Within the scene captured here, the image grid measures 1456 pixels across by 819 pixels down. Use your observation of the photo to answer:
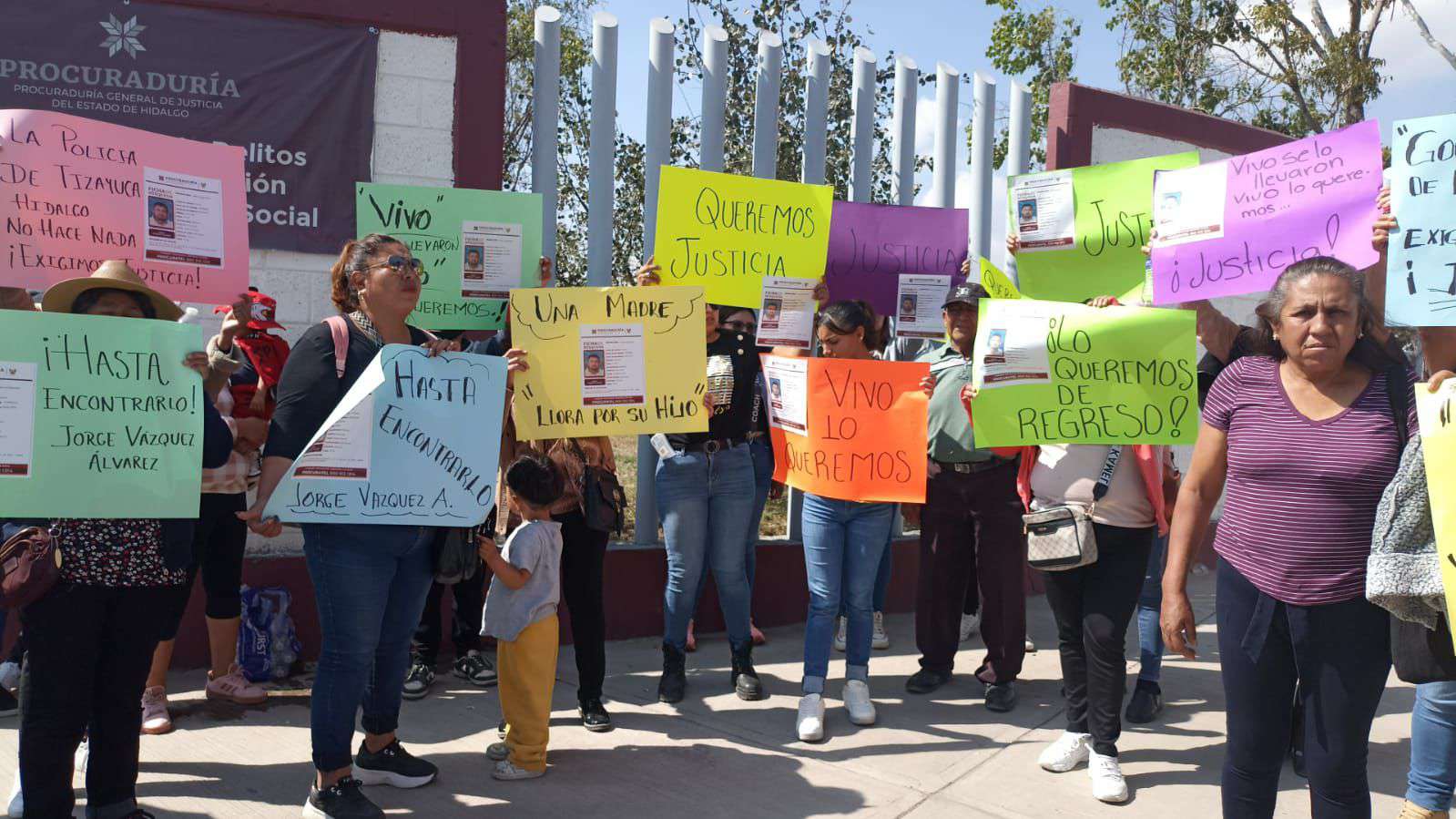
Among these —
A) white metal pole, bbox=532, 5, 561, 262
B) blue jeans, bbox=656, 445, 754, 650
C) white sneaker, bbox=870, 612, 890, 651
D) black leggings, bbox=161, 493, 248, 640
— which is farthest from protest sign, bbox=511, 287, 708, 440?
white sneaker, bbox=870, 612, 890, 651

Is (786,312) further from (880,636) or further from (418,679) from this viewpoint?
(418,679)

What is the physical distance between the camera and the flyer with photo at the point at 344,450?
3.57m

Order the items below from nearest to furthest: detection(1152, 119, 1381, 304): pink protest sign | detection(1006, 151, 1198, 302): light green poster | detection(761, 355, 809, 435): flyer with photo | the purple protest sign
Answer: detection(1152, 119, 1381, 304): pink protest sign → detection(1006, 151, 1198, 302): light green poster → detection(761, 355, 809, 435): flyer with photo → the purple protest sign

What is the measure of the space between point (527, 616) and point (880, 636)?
9.35 ft

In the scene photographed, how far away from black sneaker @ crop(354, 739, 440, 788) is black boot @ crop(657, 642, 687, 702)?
4.61ft

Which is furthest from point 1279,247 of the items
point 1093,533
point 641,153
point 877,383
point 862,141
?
point 641,153

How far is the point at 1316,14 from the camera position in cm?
1791

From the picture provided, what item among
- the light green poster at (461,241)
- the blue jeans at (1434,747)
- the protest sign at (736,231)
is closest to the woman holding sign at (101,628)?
the light green poster at (461,241)

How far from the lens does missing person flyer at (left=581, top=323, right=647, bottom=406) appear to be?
445cm

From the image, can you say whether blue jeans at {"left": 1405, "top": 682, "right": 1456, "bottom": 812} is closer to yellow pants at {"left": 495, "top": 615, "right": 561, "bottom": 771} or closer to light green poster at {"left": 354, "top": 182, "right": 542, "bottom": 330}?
yellow pants at {"left": 495, "top": 615, "right": 561, "bottom": 771}

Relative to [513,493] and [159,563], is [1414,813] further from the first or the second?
[159,563]

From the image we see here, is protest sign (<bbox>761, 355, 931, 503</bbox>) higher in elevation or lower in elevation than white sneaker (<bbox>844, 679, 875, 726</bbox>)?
higher

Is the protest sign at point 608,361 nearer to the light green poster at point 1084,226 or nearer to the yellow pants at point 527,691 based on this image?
the yellow pants at point 527,691

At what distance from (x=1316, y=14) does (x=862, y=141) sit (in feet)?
47.1
